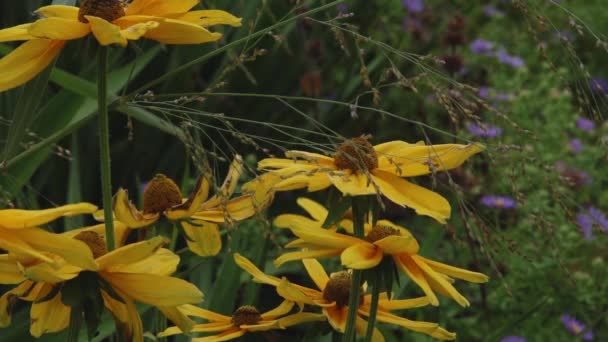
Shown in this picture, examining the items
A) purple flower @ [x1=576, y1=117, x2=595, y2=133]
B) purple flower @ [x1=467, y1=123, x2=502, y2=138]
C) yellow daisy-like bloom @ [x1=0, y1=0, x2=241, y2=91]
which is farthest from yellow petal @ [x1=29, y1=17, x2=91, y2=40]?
purple flower @ [x1=576, y1=117, x2=595, y2=133]

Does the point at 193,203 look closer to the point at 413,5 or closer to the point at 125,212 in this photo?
the point at 125,212

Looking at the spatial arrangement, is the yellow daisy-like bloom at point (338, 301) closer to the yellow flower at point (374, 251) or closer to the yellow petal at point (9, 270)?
the yellow flower at point (374, 251)

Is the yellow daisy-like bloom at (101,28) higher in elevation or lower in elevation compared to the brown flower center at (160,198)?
higher

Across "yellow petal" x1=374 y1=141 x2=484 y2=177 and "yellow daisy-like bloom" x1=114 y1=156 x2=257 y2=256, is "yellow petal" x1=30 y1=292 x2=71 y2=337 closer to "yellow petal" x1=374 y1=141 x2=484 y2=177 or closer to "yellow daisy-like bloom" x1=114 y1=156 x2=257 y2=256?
"yellow daisy-like bloom" x1=114 y1=156 x2=257 y2=256

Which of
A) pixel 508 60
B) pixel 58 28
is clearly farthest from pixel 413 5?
pixel 58 28

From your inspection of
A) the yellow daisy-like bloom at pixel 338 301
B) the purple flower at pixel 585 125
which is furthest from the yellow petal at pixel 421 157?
the purple flower at pixel 585 125

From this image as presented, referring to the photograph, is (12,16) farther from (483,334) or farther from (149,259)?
(149,259)
